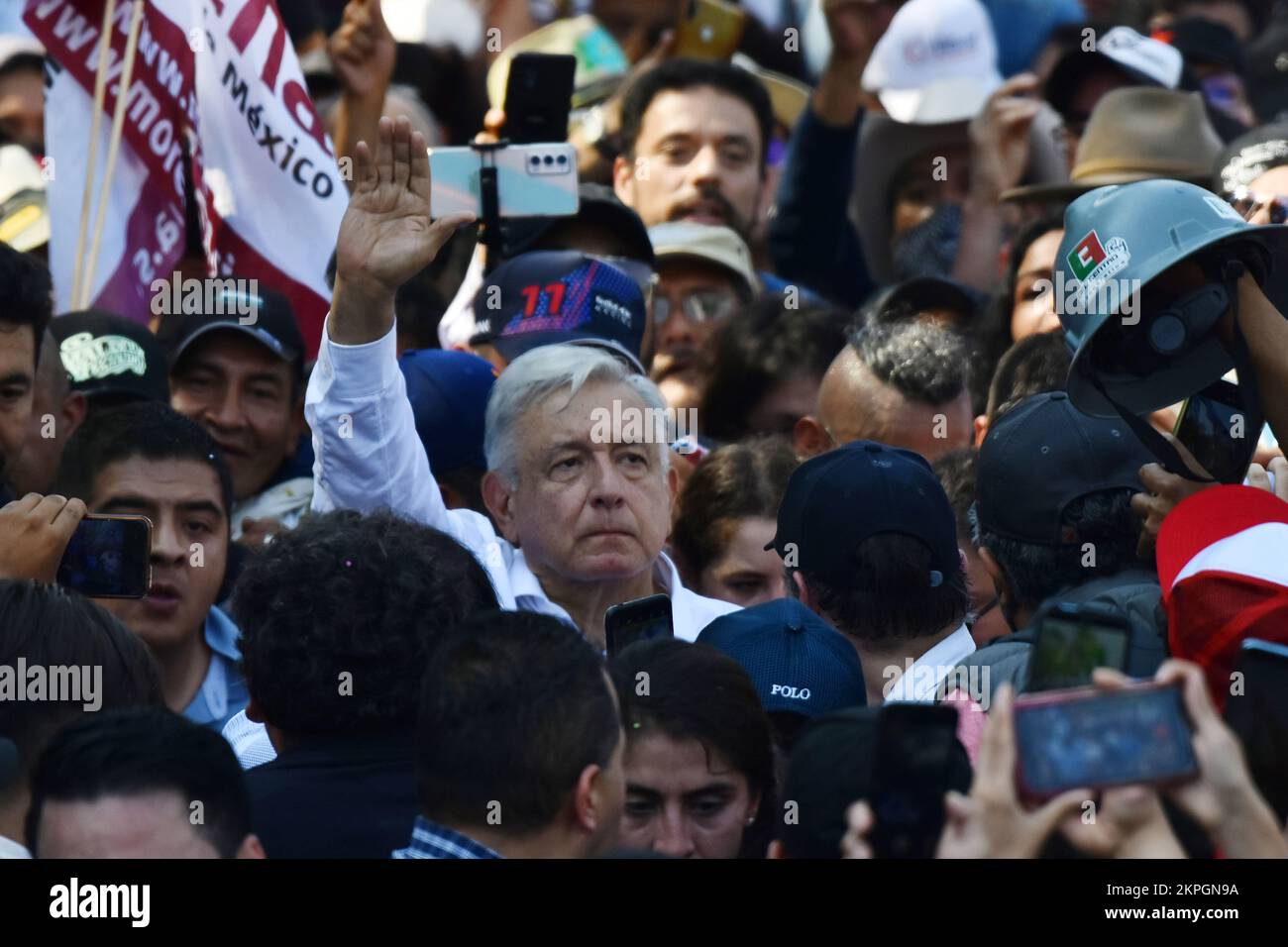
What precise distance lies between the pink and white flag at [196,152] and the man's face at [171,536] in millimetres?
1381

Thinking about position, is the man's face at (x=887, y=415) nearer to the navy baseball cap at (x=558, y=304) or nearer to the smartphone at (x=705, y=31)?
the navy baseball cap at (x=558, y=304)

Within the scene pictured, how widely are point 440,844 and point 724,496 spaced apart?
2.31m

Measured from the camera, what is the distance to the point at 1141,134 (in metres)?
6.81

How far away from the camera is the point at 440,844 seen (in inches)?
Result: 119

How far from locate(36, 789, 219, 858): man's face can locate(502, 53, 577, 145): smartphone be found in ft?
10.4

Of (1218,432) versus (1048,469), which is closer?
(1218,432)

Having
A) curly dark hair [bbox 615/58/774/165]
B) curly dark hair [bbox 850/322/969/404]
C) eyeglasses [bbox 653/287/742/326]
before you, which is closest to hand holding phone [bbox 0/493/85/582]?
curly dark hair [bbox 850/322/969/404]

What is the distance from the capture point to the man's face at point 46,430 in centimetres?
544

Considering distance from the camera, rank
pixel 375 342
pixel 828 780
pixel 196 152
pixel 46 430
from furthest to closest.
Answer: pixel 196 152, pixel 46 430, pixel 375 342, pixel 828 780

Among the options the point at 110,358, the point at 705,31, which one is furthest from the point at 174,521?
the point at 705,31

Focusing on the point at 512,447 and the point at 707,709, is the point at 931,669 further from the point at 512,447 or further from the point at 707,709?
the point at 512,447

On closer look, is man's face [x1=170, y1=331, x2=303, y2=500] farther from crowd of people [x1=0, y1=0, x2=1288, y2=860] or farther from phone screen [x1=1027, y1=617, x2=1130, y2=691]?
phone screen [x1=1027, y1=617, x2=1130, y2=691]

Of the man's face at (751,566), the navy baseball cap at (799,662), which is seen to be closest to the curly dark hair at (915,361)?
the man's face at (751,566)
